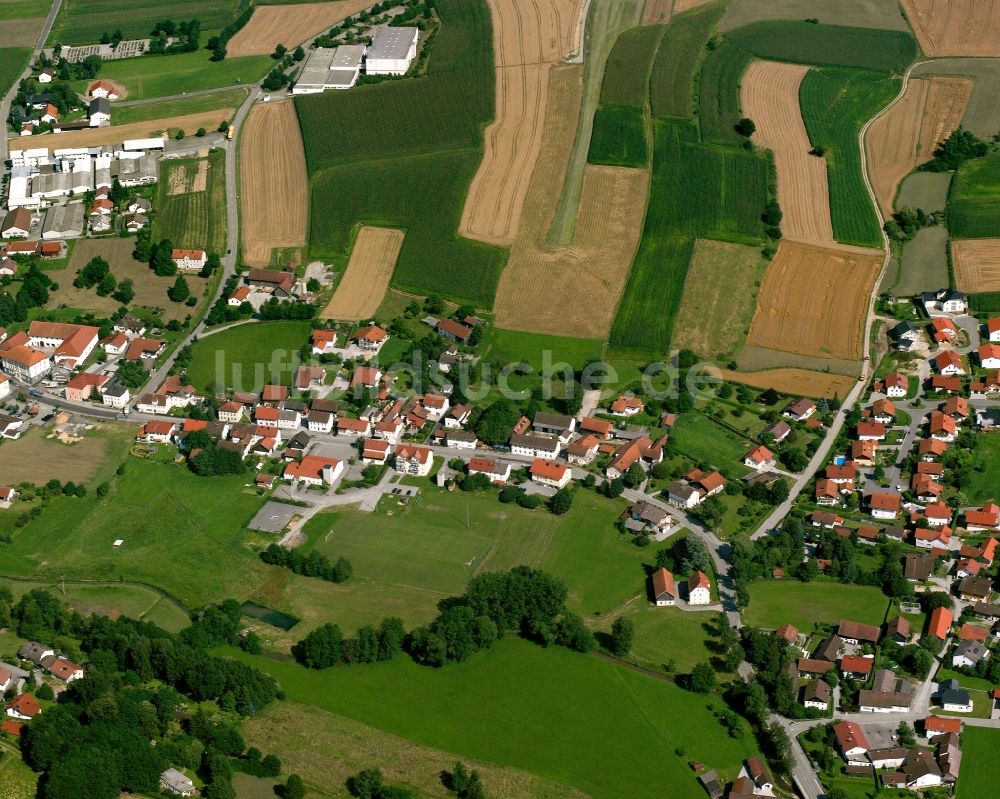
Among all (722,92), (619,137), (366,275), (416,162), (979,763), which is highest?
(722,92)

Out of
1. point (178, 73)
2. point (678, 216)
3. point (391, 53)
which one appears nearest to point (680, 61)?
point (678, 216)

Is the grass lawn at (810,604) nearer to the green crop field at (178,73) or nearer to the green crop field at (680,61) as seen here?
the green crop field at (680,61)

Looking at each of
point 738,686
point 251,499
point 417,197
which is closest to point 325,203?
point 417,197

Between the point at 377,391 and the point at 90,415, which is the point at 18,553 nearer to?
the point at 90,415

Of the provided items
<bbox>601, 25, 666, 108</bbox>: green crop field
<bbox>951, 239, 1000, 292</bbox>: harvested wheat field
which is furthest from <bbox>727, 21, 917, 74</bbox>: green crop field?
<bbox>951, 239, 1000, 292</bbox>: harvested wheat field

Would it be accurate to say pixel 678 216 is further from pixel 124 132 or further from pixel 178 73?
pixel 178 73

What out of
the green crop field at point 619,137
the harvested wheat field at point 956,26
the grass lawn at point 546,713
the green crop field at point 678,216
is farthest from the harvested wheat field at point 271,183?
the harvested wheat field at point 956,26
